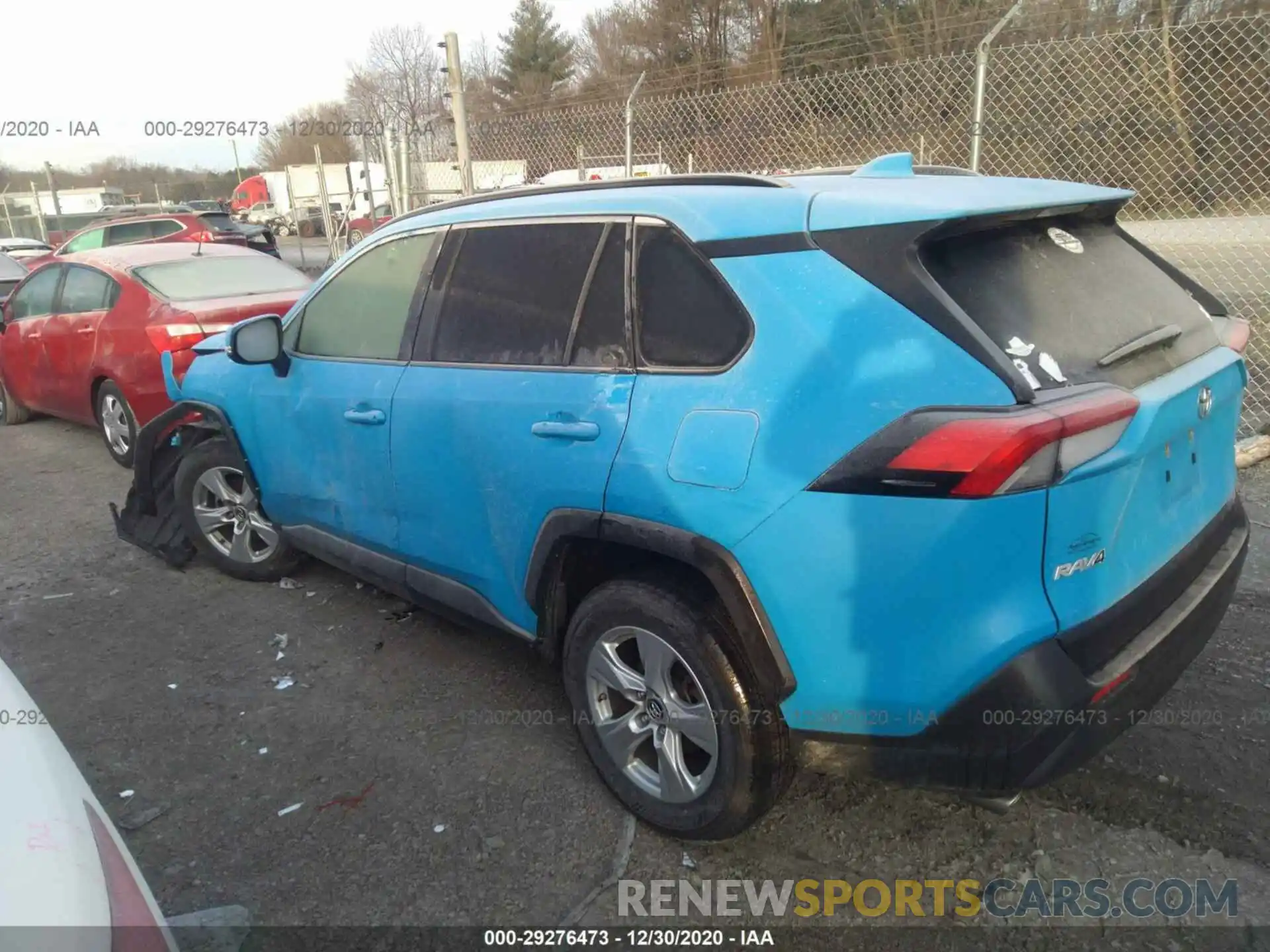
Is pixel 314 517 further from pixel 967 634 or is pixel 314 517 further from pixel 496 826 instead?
pixel 967 634

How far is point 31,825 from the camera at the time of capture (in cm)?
144

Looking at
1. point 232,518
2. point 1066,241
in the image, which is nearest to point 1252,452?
point 1066,241

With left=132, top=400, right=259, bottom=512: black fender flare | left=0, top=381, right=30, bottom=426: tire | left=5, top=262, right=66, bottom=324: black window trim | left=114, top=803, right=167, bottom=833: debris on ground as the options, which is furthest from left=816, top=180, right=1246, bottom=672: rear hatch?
left=0, top=381, right=30, bottom=426: tire

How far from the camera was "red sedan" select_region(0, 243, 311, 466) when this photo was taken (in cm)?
626

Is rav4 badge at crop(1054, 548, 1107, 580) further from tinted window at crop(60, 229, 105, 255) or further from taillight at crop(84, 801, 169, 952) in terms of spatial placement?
tinted window at crop(60, 229, 105, 255)

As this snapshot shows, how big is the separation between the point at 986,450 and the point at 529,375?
1.42 m

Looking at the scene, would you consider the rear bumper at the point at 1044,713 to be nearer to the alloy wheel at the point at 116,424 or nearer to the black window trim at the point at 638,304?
the black window trim at the point at 638,304

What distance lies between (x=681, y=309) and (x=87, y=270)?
6369 mm

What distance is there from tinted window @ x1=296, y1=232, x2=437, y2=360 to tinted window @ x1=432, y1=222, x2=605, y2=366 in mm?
255

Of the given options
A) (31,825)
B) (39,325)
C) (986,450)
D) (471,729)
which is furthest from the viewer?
(39,325)

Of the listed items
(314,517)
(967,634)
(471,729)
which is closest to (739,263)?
(967,634)

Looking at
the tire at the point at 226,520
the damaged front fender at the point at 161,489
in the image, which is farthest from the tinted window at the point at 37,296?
the tire at the point at 226,520

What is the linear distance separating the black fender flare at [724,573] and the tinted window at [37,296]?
6790 mm

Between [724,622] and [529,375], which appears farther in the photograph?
[529,375]
